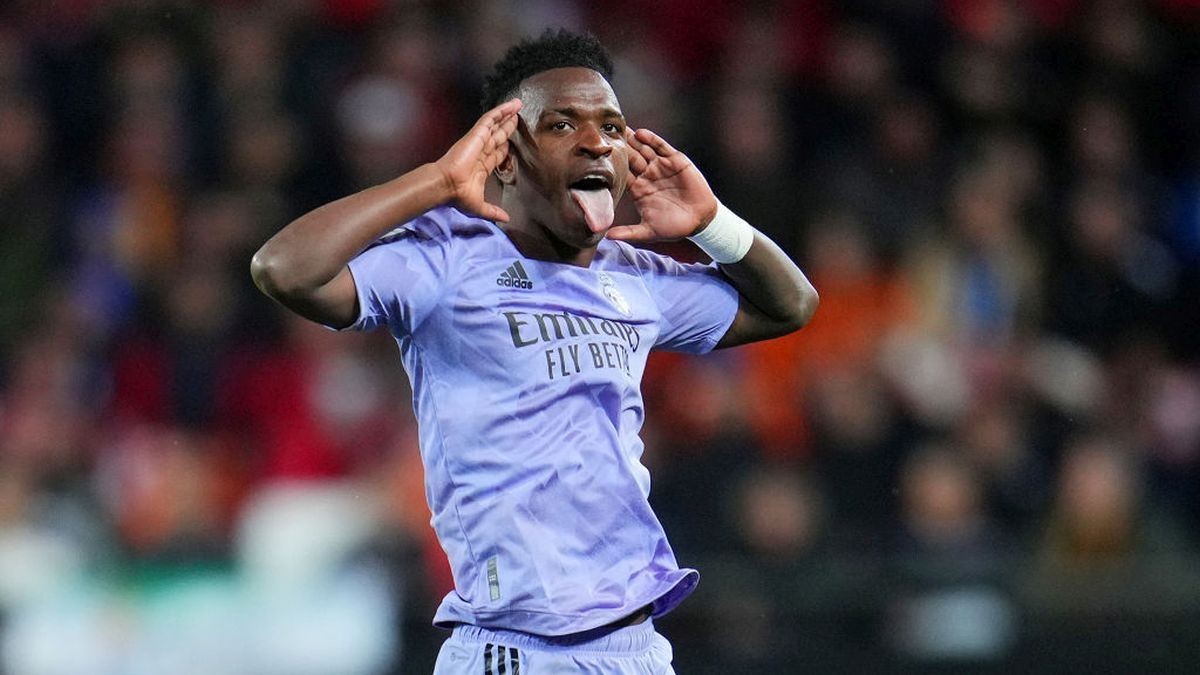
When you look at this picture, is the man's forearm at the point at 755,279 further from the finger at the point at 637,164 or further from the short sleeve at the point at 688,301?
the finger at the point at 637,164

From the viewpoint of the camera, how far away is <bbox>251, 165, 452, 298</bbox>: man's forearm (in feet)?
10.8

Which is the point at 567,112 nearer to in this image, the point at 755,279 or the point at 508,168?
the point at 508,168

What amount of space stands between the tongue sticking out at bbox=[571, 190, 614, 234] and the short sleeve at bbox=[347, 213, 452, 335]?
0.29 metres

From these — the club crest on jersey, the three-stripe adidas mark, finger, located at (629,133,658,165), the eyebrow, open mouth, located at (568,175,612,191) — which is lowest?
the three-stripe adidas mark

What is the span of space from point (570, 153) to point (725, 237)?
476 mm

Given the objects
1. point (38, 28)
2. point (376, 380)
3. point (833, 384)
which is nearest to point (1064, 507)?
point (833, 384)

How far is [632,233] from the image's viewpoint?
374 cm

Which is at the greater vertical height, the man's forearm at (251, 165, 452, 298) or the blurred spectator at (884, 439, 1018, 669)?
the man's forearm at (251, 165, 452, 298)

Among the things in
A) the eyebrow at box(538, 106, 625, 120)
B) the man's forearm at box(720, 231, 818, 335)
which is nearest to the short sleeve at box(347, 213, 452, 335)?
the eyebrow at box(538, 106, 625, 120)

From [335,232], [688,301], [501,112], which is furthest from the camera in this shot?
[688,301]

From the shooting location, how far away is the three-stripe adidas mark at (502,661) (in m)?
3.54

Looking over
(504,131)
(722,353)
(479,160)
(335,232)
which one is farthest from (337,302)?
(722,353)

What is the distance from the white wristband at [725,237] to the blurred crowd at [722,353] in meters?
2.62

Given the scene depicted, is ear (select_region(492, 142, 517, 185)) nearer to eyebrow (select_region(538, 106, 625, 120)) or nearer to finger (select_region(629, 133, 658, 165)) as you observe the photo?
eyebrow (select_region(538, 106, 625, 120))
